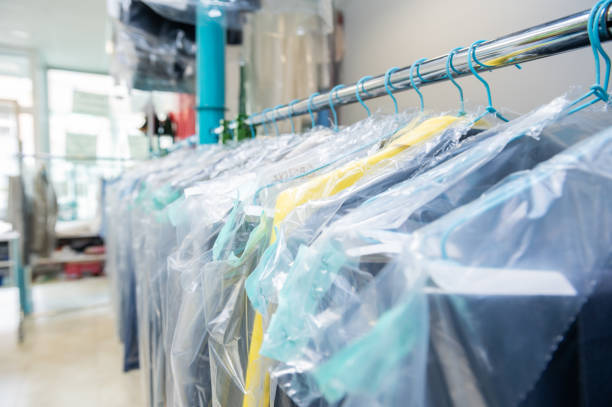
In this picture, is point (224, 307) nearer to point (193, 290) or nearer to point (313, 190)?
point (193, 290)

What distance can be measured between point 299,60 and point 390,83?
1.18 m

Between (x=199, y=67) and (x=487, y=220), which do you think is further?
(x=199, y=67)

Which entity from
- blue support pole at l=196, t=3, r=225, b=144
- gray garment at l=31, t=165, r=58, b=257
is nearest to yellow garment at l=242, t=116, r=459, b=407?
blue support pole at l=196, t=3, r=225, b=144

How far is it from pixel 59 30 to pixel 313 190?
503 centimetres

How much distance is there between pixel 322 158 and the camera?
736 mm

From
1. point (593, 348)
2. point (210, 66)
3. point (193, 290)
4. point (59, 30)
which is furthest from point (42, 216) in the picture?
point (593, 348)

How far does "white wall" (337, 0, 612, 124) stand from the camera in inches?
41.6

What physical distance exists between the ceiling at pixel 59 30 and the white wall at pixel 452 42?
3.10 meters

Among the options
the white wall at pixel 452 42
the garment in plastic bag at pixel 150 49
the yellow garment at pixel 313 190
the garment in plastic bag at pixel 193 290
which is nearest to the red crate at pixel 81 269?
the garment in plastic bag at pixel 150 49

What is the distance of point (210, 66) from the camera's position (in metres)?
1.81

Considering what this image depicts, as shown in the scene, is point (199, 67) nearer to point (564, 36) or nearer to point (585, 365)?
point (564, 36)

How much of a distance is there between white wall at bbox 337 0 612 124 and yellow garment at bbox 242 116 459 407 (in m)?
0.40

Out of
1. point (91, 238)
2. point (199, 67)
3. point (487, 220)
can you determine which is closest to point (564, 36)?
point (487, 220)

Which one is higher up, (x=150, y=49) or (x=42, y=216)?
(x=150, y=49)
